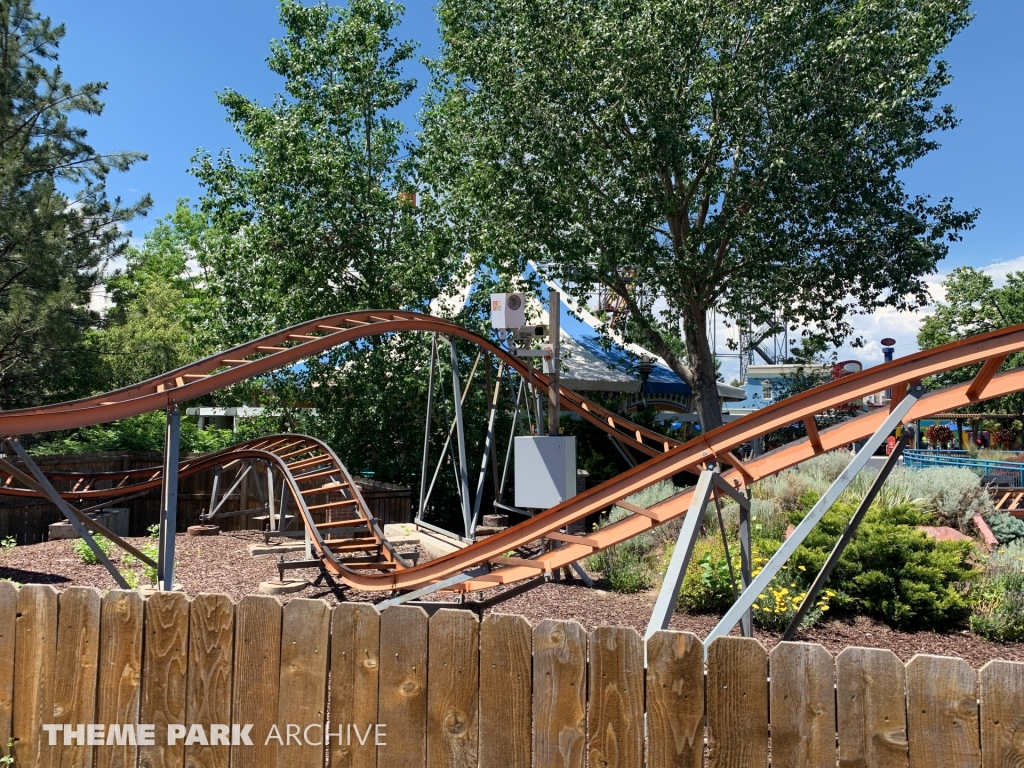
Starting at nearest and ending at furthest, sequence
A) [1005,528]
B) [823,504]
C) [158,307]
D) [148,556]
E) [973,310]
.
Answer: [823,504], [1005,528], [148,556], [158,307], [973,310]

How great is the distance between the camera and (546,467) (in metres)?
6.57

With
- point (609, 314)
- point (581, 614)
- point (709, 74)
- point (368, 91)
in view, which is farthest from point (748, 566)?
point (609, 314)

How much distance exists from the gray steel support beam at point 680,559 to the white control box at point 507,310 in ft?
10.3

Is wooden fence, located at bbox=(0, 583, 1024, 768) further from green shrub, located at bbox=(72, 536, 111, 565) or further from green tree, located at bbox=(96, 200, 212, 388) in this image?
green tree, located at bbox=(96, 200, 212, 388)

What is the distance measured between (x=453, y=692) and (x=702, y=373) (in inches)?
680

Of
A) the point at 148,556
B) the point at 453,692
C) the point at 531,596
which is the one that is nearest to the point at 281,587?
the point at 148,556

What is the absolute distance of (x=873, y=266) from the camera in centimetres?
1805

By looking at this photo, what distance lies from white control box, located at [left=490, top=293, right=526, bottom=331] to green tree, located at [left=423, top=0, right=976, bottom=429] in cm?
965

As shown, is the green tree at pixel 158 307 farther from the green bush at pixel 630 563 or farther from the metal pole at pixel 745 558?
the metal pole at pixel 745 558

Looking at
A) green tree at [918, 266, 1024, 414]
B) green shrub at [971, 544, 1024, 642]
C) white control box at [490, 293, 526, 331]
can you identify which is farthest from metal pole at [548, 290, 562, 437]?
green tree at [918, 266, 1024, 414]

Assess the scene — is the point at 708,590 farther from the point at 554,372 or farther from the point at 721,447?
the point at 721,447

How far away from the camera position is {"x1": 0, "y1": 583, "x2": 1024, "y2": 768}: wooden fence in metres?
2.80

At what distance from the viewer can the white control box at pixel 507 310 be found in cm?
759

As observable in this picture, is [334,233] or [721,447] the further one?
[334,233]
